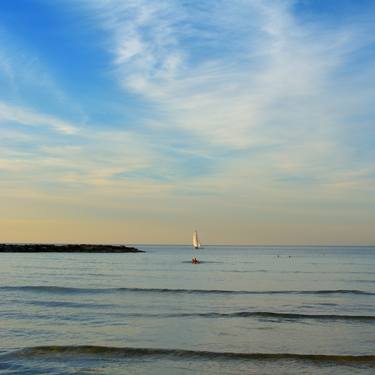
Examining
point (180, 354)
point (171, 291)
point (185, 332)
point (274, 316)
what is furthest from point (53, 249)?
point (180, 354)

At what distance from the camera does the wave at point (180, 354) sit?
15.6m

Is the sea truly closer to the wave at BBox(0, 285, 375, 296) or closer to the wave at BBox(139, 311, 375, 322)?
the wave at BBox(139, 311, 375, 322)

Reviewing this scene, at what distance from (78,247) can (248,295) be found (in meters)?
114

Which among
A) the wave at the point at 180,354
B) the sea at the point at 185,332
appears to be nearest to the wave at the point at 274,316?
the sea at the point at 185,332

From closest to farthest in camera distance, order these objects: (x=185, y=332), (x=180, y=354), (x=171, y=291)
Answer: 1. (x=180, y=354)
2. (x=185, y=332)
3. (x=171, y=291)

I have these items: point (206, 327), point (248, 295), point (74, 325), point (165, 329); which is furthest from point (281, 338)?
point (248, 295)

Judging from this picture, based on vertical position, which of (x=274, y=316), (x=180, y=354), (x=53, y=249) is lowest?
(x=180, y=354)

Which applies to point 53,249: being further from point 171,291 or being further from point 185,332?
point 185,332

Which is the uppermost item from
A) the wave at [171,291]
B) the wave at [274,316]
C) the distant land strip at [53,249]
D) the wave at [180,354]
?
the distant land strip at [53,249]

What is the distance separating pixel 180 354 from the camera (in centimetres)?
1616

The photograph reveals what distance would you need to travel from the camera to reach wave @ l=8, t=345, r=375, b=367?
51.1 ft

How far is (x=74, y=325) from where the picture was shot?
20.8 meters

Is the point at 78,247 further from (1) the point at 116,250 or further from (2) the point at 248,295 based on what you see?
(2) the point at 248,295

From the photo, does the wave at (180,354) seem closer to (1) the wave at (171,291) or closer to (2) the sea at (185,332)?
(2) the sea at (185,332)
